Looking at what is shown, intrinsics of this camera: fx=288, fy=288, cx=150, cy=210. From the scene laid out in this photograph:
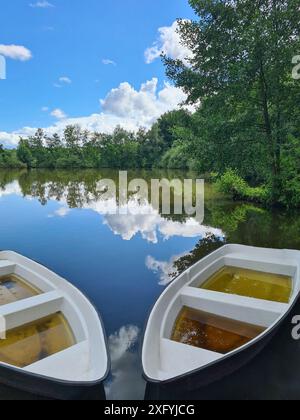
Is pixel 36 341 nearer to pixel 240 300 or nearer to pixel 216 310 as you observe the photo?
pixel 216 310

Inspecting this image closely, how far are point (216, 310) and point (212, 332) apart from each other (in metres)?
0.29

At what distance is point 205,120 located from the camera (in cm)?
927

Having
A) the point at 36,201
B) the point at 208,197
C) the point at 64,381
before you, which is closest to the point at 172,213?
the point at 208,197

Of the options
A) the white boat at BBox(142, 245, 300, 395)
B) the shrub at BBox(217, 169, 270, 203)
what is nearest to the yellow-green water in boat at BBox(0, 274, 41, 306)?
the white boat at BBox(142, 245, 300, 395)

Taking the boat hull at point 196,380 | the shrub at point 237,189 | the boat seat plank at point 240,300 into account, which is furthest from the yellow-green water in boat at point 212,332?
the shrub at point 237,189

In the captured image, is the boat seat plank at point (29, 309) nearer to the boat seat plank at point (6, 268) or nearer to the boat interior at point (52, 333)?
the boat interior at point (52, 333)

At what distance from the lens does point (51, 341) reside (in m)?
2.45

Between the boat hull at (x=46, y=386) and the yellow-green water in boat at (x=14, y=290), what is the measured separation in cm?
142

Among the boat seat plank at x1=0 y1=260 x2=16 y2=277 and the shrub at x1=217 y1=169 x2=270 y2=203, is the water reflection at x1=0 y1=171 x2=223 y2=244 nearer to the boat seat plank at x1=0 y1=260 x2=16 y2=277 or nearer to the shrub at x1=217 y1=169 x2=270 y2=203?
the boat seat plank at x1=0 y1=260 x2=16 y2=277

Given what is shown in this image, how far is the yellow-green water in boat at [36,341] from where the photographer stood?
225 centimetres

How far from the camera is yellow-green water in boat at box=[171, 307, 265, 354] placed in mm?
2426

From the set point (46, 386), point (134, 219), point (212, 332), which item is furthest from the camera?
point (134, 219)

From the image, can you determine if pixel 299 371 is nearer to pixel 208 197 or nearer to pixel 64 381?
pixel 64 381

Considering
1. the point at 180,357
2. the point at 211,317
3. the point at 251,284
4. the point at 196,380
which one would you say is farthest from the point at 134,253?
the point at 196,380
